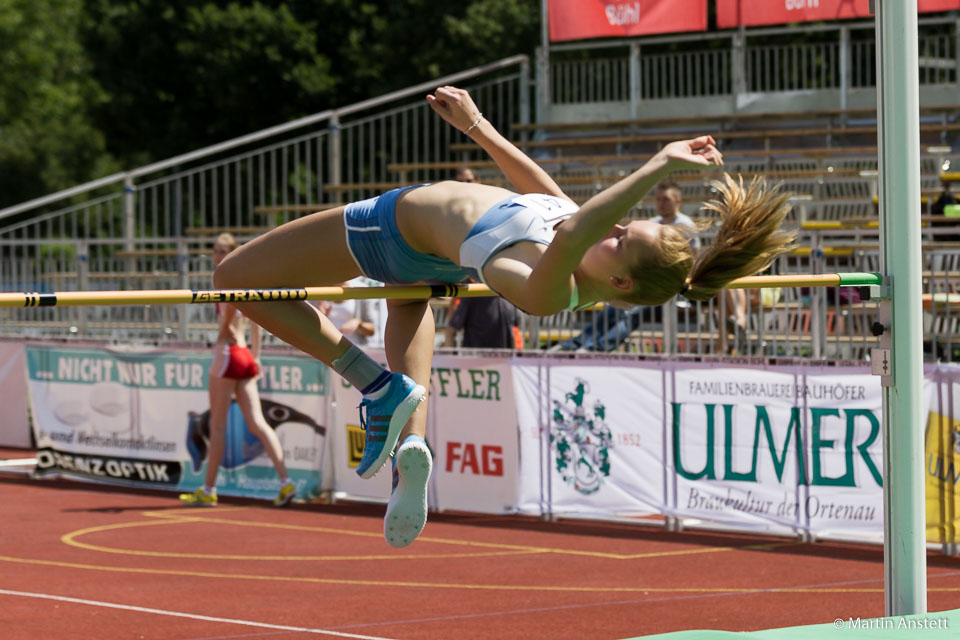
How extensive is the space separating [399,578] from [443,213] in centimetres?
390

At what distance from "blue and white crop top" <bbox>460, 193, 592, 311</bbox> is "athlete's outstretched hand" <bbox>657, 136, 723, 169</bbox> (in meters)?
0.43

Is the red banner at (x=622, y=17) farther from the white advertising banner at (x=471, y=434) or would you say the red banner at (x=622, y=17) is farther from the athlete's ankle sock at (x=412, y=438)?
the athlete's ankle sock at (x=412, y=438)

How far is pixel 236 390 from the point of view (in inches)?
419

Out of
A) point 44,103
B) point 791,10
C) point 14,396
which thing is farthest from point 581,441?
point 44,103

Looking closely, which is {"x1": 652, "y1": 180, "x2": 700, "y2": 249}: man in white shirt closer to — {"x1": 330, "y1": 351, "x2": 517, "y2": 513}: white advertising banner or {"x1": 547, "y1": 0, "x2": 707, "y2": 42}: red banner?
{"x1": 330, "y1": 351, "x2": 517, "y2": 513}: white advertising banner

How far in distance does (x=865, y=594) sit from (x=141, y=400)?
21.6ft

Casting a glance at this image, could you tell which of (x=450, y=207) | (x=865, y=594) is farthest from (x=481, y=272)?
(x=865, y=594)

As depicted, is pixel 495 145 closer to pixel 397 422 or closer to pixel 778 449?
pixel 397 422

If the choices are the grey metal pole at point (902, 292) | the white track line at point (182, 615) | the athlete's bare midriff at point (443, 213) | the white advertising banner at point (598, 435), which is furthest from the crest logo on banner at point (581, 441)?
the athlete's bare midriff at point (443, 213)

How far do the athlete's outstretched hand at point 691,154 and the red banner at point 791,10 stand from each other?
1332cm

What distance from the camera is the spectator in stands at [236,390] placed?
10.5 m

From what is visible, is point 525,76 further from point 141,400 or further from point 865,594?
point 865,594

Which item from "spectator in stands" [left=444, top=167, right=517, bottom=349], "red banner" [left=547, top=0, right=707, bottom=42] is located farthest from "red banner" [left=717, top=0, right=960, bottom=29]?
"spectator in stands" [left=444, top=167, right=517, bottom=349]

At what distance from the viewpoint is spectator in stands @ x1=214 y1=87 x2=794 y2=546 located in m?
4.08
